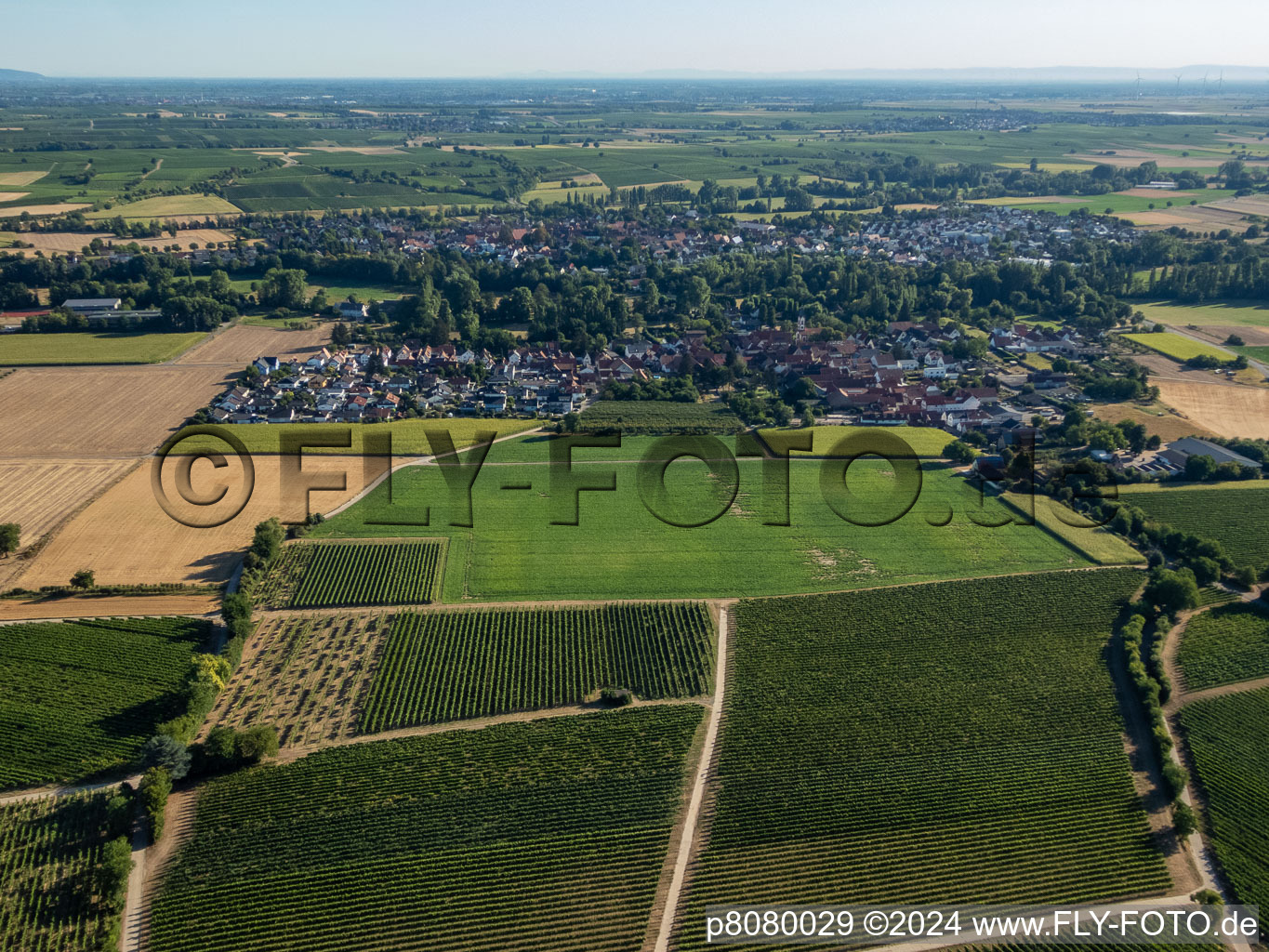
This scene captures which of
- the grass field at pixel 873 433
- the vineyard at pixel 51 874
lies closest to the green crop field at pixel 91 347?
the vineyard at pixel 51 874

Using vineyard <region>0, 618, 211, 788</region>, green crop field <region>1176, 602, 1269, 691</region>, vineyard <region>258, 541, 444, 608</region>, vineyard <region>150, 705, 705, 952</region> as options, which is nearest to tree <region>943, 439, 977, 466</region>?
green crop field <region>1176, 602, 1269, 691</region>

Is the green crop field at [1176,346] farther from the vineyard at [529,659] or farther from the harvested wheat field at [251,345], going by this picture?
the harvested wheat field at [251,345]

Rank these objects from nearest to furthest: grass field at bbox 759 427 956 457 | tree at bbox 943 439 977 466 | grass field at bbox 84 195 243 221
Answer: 1. tree at bbox 943 439 977 466
2. grass field at bbox 759 427 956 457
3. grass field at bbox 84 195 243 221

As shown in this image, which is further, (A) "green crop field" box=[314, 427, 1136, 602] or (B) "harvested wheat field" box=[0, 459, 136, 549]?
(B) "harvested wheat field" box=[0, 459, 136, 549]

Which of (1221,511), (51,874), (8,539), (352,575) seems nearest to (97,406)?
(8,539)

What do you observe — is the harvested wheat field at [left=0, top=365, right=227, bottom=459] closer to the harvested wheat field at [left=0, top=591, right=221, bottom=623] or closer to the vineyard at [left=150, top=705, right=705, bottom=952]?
the harvested wheat field at [left=0, top=591, right=221, bottom=623]

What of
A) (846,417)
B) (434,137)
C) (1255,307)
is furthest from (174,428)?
(434,137)

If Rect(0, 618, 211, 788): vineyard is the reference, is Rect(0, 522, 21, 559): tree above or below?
above
